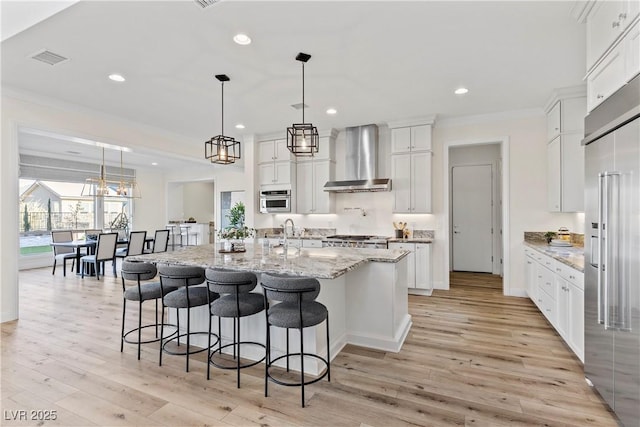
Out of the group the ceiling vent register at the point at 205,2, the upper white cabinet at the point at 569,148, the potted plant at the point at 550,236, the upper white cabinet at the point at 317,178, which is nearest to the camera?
the ceiling vent register at the point at 205,2

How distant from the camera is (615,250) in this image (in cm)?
188

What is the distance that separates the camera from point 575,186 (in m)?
4.05

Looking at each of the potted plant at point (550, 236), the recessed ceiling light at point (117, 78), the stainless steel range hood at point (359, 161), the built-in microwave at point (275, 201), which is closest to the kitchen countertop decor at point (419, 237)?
the stainless steel range hood at point (359, 161)

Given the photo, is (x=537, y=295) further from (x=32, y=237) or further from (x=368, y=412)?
(x=32, y=237)

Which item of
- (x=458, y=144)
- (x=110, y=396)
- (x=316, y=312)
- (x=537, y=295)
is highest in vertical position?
(x=458, y=144)

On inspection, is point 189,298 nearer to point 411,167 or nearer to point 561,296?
point 561,296

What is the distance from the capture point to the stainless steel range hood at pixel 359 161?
564 centimetres

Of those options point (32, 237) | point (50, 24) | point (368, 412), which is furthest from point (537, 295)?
point (32, 237)

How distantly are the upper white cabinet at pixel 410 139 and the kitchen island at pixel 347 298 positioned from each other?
8.66 ft

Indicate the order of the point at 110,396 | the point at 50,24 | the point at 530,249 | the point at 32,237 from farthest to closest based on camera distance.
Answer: the point at 32,237, the point at 530,249, the point at 50,24, the point at 110,396

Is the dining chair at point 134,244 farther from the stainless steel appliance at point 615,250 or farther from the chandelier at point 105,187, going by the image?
the stainless steel appliance at point 615,250

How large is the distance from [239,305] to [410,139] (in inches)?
162

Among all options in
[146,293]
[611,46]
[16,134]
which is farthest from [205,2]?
[16,134]

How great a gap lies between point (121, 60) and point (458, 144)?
491 cm
